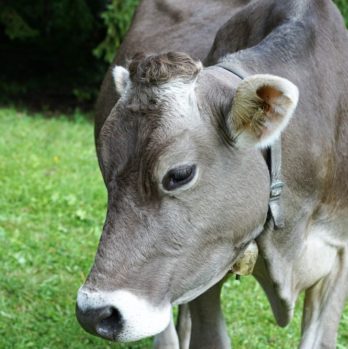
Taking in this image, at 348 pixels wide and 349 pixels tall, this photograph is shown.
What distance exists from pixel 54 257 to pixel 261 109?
3645 millimetres

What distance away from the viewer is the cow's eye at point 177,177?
305 cm

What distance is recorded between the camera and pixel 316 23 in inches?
155

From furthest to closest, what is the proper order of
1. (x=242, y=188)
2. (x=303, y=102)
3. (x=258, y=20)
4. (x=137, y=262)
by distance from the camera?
(x=258, y=20) < (x=303, y=102) < (x=242, y=188) < (x=137, y=262)

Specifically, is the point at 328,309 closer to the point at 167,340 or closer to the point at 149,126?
the point at 167,340

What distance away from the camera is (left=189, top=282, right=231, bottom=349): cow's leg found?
4227 mm

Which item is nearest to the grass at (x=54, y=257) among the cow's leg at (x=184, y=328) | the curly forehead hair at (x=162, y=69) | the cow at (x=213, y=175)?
the cow's leg at (x=184, y=328)

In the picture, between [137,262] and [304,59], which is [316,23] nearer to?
Answer: [304,59]

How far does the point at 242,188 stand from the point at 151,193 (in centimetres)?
37

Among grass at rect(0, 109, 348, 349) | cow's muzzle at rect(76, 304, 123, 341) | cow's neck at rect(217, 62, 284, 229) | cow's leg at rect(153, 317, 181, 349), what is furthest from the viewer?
grass at rect(0, 109, 348, 349)

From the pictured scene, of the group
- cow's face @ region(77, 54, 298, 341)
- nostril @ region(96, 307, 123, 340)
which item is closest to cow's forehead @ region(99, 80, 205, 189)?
cow's face @ region(77, 54, 298, 341)

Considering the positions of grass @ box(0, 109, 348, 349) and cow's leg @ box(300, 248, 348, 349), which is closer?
cow's leg @ box(300, 248, 348, 349)

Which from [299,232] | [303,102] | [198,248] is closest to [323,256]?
[299,232]

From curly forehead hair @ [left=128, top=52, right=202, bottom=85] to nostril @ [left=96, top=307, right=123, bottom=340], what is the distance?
32.3 inches

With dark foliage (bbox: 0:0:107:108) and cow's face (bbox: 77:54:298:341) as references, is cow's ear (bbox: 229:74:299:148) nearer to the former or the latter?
cow's face (bbox: 77:54:298:341)
